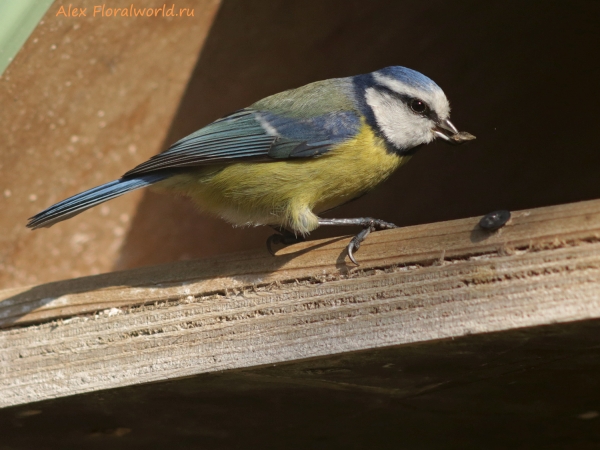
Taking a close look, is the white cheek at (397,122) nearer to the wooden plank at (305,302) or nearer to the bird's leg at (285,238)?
the bird's leg at (285,238)

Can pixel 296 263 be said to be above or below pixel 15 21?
below

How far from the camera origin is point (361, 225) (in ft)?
5.77

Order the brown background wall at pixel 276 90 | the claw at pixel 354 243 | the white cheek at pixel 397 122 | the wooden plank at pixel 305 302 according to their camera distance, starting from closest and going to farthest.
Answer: the wooden plank at pixel 305 302, the claw at pixel 354 243, the white cheek at pixel 397 122, the brown background wall at pixel 276 90

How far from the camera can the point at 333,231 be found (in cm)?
239

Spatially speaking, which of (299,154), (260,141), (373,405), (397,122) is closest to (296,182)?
(299,154)

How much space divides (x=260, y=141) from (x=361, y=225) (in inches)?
14.5

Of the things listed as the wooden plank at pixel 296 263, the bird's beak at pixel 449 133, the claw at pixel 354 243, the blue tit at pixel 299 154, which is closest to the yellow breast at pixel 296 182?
the blue tit at pixel 299 154

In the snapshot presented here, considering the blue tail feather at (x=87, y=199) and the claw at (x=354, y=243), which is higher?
the claw at (x=354, y=243)

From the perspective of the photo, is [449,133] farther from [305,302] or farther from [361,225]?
[305,302]

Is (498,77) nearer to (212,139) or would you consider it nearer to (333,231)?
(333,231)

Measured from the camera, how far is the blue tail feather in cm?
174

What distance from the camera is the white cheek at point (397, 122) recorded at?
1.90 meters

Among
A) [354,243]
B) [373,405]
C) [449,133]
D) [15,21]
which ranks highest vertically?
[15,21]

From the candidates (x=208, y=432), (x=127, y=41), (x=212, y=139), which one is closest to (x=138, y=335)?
(x=208, y=432)
